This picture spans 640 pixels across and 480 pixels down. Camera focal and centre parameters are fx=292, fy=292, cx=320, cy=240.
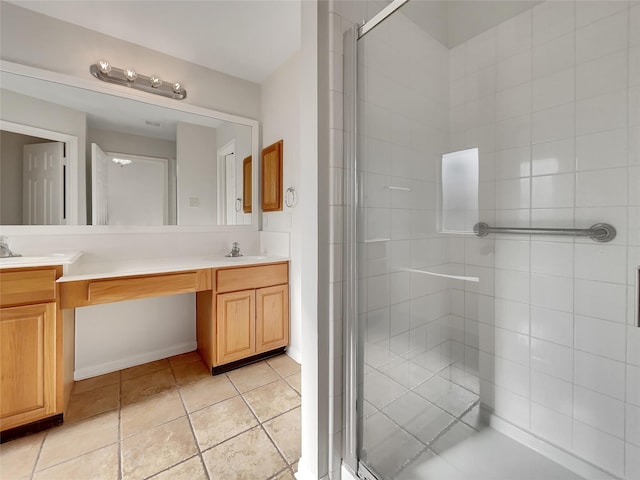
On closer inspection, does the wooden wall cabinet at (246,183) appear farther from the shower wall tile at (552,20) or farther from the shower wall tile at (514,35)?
the shower wall tile at (552,20)

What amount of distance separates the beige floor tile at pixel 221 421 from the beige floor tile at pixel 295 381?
0.36 m

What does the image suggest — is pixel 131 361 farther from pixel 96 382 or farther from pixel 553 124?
pixel 553 124

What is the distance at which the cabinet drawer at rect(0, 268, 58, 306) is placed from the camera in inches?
55.8

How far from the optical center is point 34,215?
1.85 meters

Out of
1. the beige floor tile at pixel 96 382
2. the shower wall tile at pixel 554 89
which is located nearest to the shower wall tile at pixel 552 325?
the shower wall tile at pixel 554 89

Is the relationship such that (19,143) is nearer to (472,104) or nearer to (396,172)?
(396,172)

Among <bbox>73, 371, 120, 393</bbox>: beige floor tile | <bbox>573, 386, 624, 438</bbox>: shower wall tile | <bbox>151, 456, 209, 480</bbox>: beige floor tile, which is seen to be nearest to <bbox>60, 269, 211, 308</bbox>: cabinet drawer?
<bbox>73, 371, 120, 393</bbox>: beige floor tile

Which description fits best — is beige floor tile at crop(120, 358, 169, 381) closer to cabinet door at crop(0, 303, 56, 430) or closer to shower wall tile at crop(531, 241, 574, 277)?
cabinet door at crop(0, 303, 56, 430)

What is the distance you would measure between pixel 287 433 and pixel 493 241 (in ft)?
4.73

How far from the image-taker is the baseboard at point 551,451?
1.27m

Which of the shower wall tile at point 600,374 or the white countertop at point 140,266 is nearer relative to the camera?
the shower wall tile at point 600,374

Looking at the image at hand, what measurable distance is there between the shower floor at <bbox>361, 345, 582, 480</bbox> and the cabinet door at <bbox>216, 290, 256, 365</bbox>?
4.01ft

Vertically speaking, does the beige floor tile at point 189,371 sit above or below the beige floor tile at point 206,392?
above

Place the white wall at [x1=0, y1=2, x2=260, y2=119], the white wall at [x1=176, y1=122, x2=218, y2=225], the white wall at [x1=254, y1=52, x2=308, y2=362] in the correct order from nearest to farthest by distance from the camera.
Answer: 1. the white wall at [x1=0, y1=2, x2=260, y2=119]
2. the white wall at [x1=254, y1=52, x2=308, y2=362]
3. the white wall at [x1=176, y1=122, x2=218, y2=225]
